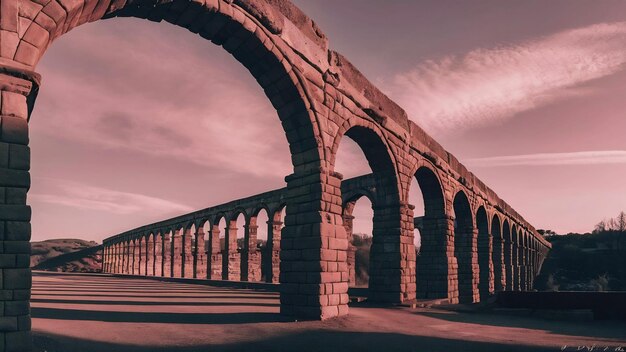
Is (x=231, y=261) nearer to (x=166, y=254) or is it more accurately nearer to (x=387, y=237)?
(x=166, y=254)

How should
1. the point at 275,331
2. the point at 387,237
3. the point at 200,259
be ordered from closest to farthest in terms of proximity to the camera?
1. the point at 275,331
2. the point at 387,237
3. the point at 200,259

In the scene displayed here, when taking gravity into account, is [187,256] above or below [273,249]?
below

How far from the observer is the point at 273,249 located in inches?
872

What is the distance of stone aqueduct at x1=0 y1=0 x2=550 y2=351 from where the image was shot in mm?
4621

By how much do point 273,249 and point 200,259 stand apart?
8.73 metres

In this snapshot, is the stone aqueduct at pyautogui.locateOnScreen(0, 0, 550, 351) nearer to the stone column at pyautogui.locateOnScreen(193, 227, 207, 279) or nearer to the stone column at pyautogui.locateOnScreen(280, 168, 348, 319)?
the stone column at pyautogui.locateOnScreen(280, 168, 348, 319)

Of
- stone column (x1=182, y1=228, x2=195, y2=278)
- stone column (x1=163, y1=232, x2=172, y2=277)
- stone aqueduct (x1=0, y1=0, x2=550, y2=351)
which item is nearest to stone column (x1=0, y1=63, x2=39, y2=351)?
stone aqueduct (x1=0, y1=0, x2=550, y2=351)

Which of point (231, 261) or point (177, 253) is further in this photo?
point (177, 253)

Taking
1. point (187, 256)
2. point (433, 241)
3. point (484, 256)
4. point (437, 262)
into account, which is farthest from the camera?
point (187, 256)

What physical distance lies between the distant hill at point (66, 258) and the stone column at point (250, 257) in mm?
35098

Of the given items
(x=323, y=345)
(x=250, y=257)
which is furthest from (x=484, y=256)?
(x=323, y=345)

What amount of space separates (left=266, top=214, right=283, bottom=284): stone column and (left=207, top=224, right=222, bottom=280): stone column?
211 inches

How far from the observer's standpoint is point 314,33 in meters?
9.78

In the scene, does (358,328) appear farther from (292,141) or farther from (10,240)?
(10,240)
